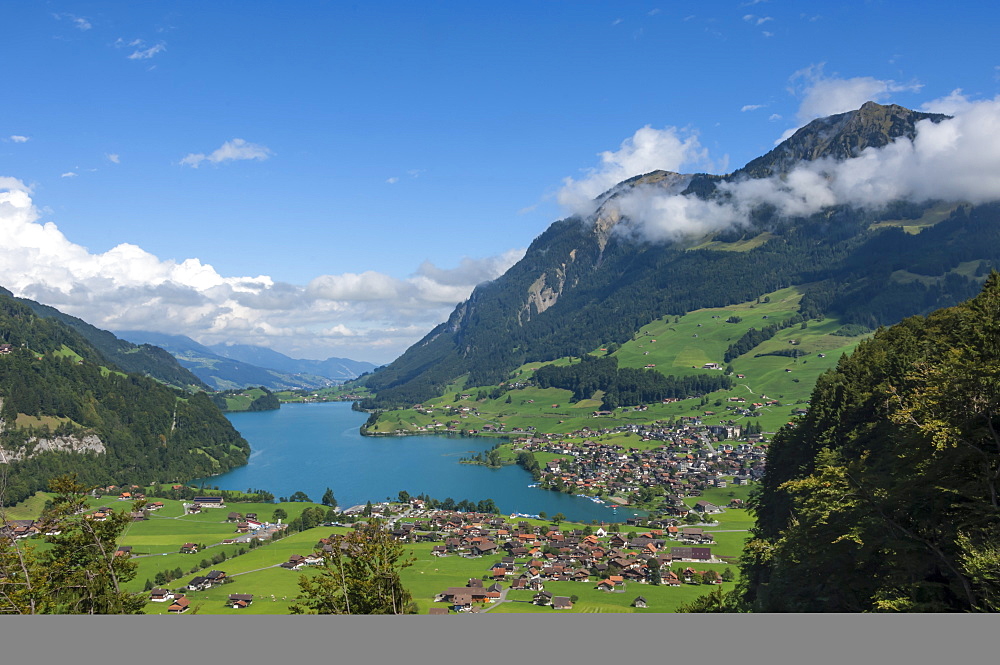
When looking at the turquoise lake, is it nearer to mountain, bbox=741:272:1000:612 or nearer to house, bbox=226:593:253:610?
house, bbox=226:593:253:610

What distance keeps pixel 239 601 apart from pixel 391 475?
7491cm

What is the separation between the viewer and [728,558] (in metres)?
57.0

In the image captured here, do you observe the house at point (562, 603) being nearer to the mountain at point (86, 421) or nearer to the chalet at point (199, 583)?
the chalet at point (199, 583)

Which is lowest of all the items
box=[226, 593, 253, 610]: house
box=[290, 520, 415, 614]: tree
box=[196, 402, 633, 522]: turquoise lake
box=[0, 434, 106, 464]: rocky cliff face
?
box=[196, 402, 633, 522]: turquoise lake

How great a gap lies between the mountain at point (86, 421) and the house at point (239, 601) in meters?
66.7

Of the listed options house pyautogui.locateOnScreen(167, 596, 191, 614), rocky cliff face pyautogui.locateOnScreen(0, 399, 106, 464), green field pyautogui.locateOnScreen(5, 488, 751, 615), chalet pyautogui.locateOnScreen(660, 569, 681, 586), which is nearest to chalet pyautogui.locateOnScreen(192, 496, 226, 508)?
green field pyautogui.locateOnScreen(5, 488, 751, 615)

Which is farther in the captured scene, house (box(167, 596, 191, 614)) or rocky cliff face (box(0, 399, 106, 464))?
rocky cliff face (box(0, 399, 106, 464))

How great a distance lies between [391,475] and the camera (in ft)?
392

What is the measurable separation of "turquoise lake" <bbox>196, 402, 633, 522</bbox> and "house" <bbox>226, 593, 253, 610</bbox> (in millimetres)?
48032

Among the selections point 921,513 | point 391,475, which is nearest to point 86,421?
point 391,475

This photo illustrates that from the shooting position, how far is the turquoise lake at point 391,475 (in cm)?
9612

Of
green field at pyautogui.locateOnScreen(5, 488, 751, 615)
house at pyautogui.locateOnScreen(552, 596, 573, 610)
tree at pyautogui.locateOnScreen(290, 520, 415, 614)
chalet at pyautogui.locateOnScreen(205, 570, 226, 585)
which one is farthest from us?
chalet at pyautogui.locateOnScreen(205, 570, 226, 585)

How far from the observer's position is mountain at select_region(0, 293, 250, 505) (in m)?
113

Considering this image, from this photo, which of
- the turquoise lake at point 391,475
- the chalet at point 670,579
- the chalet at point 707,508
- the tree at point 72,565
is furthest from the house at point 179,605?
the chalet at point 707,508
